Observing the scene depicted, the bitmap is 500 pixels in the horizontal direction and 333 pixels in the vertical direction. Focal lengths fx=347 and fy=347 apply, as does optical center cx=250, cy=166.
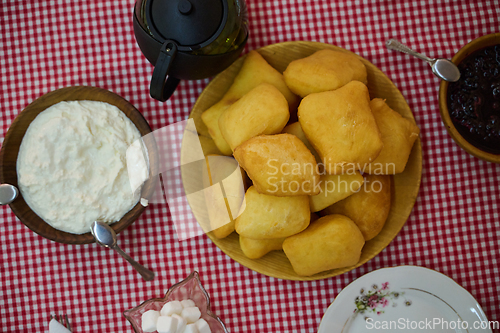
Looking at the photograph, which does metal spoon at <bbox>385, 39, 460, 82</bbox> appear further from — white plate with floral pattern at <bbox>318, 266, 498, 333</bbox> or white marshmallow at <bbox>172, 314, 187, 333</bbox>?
white marshmallow at <bbox>172, 314, 187, 333</bbox>

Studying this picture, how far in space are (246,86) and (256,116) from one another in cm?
19

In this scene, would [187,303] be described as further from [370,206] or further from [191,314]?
[370,206]

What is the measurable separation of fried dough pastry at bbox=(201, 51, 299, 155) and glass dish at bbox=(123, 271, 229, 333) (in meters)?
0.49

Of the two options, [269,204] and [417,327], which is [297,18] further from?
[417,327]

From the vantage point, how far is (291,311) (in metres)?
1.31

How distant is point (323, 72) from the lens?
1.04 meters

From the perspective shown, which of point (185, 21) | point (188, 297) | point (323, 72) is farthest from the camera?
point (188, 297)

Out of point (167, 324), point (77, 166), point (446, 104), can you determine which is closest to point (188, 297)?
point (167, 324)

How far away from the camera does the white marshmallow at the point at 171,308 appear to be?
1153 millimetres

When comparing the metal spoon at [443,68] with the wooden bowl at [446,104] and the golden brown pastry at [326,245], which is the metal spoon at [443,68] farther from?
the golden brown pastry at [326,245]

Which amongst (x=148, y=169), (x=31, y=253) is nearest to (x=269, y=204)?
(x=148, y=169)

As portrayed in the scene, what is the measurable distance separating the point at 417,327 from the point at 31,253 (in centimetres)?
144

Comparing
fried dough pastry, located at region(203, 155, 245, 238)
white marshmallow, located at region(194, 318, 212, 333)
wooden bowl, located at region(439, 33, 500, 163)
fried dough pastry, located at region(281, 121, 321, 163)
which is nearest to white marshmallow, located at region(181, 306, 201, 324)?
white marshmallow, located at region(194, 318, 212, 333)

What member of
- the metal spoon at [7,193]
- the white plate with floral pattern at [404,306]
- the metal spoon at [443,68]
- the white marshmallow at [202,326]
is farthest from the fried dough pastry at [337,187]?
the metal spoon at [7,193]
